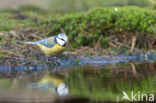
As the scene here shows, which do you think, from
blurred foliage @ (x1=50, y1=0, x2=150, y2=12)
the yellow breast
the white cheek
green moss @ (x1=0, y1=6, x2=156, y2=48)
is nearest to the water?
the yellow breast

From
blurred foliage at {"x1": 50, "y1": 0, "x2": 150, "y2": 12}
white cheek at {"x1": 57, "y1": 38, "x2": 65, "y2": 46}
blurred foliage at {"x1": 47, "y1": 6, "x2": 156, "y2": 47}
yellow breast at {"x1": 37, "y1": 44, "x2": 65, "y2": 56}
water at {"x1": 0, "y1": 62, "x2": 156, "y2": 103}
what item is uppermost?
blurred foliage at {"x1": 50, "y1": 0, "x2": 150, "y2": 12}

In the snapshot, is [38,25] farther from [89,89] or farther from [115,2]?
[115,2]

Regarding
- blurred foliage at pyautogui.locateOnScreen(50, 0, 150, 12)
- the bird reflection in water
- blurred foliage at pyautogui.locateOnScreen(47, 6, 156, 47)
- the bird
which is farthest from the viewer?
blurred foliage at pyautogui.locateOnScreen(50, 0, 150, 12)

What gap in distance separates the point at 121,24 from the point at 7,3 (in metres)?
8.12

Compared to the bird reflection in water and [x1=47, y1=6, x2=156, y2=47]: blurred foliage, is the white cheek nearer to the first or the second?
the bird reflection in water

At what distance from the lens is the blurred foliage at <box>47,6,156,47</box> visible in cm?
877

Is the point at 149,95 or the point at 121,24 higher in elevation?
the point at 121,24

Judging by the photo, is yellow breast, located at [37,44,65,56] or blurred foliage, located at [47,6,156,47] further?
blurred foliage, located at [47,6,156,47]

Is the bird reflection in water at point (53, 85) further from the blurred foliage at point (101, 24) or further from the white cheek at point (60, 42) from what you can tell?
the blurred foliage at point (101, 24)

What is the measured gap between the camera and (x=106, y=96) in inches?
194

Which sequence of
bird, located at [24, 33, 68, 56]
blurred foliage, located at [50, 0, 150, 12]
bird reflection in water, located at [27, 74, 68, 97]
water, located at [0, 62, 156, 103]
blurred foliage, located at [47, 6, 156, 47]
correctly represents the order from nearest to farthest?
water, located at [0, 62, 156, 103] → bird reflection in water, located at [27, 74, 68, 97] → bird, located at [24, 33, 68, 56] → blurred foliage, located at [47, 6, 156, 47] → blurred foliage, located at [50, 0, 150, 12]

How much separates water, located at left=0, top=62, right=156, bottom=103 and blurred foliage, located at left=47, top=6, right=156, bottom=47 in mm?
1507

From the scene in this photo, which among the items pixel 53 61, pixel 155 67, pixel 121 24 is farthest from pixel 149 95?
pixel 121 24

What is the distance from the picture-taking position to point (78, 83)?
5797 millimetres
